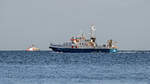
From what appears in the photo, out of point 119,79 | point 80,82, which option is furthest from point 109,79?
point 80,82

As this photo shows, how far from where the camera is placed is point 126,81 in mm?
63250

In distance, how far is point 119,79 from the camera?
66.4 metres

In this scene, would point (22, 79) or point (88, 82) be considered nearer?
point (88, 82)

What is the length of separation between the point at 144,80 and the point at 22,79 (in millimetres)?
16974

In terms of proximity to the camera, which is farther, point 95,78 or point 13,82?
point 95,78

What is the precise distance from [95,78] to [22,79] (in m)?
10.5

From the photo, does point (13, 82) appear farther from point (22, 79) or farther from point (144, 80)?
point (144, 80)

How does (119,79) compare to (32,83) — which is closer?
(32,83)

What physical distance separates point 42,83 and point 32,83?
128cm

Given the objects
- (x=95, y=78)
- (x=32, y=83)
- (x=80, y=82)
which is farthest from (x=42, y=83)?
(x=95, y=78)

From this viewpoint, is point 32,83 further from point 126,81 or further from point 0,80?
point 126,81

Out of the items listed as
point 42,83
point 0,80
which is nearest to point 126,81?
point 42,83

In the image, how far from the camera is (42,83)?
6078cm

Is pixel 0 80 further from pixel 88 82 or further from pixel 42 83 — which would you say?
pixel 88 82
